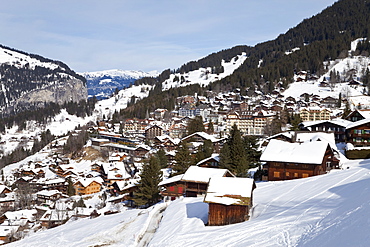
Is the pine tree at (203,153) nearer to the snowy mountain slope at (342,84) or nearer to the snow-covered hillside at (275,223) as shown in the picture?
the snow-covered hillside at (275,223)

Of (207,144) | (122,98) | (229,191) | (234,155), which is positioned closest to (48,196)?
(207,144)

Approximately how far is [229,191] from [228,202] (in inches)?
30.1

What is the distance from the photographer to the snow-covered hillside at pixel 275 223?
12.4 meters

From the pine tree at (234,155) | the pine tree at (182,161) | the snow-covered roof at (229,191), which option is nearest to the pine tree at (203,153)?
the pine tree at (182,161)

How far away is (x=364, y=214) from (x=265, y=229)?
4.25 meters

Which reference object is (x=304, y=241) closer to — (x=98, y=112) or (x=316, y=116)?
(x=316, y=116)

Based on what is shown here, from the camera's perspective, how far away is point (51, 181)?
59.2 m

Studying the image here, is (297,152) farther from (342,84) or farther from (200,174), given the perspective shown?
(342,84)

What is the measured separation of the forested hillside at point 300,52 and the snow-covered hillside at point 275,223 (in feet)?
304

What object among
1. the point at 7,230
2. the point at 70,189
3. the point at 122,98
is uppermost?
the point at 122,98

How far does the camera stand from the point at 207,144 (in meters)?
45.2

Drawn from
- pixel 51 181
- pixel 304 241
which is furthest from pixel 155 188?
pixel 51 181

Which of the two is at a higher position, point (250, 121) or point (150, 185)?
point (250, 121)

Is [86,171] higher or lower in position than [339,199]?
lower
